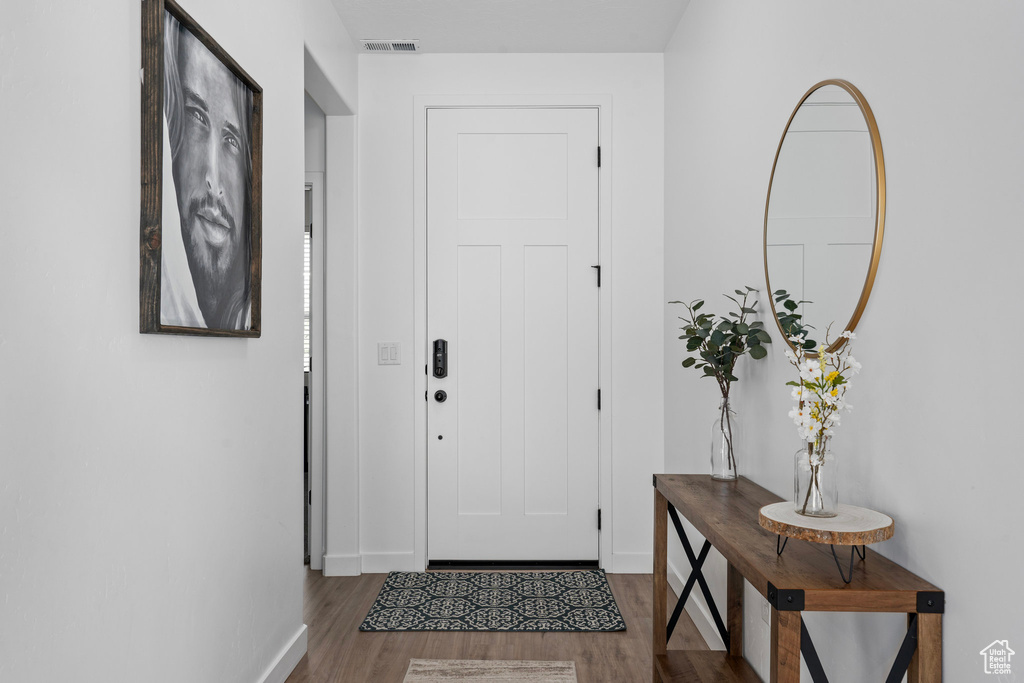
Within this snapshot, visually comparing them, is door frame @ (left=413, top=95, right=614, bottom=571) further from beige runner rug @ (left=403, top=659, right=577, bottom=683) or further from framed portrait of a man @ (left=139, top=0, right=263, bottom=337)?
framed portrait of a man @ (left=139, top=0, right=263, bottom=337)

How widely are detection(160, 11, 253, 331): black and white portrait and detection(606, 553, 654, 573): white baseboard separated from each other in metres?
2.28

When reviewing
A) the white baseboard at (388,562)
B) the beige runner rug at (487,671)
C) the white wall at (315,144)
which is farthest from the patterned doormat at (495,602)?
the white wall at (315,144)

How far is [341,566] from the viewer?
3.44 meters

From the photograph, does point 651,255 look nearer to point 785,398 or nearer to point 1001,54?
point 785,398

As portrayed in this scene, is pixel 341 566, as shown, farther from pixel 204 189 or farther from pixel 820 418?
pixel 820 418

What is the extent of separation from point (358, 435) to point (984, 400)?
2.84m

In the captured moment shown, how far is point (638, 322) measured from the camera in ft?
11.5

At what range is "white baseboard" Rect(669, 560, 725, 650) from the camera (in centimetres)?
261

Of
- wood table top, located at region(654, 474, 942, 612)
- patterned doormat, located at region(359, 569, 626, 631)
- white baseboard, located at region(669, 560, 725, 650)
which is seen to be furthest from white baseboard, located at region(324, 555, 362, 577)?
wood table top, located at region(654, 474, 942, 612)

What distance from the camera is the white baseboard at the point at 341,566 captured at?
3.44m

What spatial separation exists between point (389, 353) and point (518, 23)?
1.68m

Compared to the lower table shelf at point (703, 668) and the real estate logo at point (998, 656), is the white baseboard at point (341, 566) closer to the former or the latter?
the lower table shelf at point (703, 668)

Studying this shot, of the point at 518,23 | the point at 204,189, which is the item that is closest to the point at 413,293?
the point at 518,23

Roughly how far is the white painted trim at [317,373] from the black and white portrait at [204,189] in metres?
1.48
